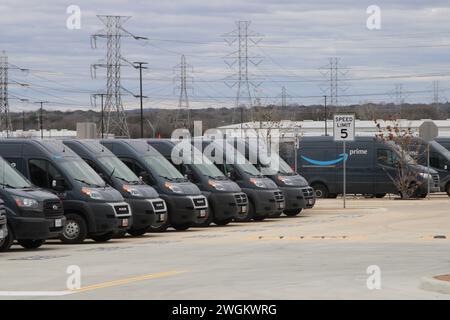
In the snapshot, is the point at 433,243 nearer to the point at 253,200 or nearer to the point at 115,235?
the point at 115,235

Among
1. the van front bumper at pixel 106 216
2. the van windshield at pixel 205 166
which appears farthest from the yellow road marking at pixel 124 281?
the van windshield at pixel 205 166

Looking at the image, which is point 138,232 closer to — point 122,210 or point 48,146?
point 122,210

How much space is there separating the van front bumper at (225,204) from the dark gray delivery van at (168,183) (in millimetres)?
1274

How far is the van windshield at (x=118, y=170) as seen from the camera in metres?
28.0

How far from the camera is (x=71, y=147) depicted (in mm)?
28172

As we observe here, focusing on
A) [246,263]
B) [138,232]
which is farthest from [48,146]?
[246,263]

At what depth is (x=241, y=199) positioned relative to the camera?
105ft

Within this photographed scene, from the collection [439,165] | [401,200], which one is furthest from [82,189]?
[439,165]

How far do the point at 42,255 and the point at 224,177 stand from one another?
1145 cm

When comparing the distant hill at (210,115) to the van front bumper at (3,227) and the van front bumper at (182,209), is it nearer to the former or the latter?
the van front bumper at (182,209)

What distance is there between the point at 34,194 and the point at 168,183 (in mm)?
7121

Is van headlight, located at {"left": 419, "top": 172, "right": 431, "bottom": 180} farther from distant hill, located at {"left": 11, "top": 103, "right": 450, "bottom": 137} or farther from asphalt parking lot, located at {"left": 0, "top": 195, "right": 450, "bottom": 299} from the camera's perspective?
distant hill, located at {"left": 11, "top": 103, "right": 450, "bottom": 137}

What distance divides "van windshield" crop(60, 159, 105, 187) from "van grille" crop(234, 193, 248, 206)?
6.19 meters

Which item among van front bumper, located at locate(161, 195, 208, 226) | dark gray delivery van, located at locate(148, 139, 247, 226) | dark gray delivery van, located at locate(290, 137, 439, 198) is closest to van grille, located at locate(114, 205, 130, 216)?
van front bumper, located at locate(161, 195, 208, 226)
